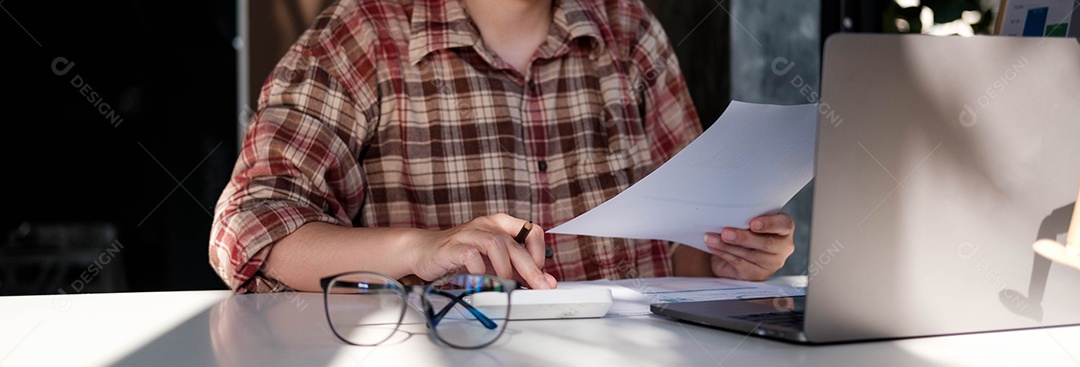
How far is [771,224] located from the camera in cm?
112

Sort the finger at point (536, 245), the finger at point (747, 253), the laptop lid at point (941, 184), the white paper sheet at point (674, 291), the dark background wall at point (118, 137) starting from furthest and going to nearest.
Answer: the dark background wall at point (118, 137) → the finger at point (747, 253) → the finger at point (536, 245) → the white paper sheet at point (674, 291) → the laptop lid at point (941, 184)

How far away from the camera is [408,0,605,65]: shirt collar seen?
1.46m

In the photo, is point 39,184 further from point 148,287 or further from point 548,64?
point 548,64

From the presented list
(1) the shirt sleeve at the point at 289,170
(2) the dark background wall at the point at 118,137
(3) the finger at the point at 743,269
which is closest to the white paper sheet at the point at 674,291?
(3) the finger at the point at 743,269

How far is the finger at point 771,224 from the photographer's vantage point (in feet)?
3.63

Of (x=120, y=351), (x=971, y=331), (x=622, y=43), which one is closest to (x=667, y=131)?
(x=622, y=43)

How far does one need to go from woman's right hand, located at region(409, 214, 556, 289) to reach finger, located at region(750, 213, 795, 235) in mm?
272

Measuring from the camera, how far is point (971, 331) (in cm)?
72

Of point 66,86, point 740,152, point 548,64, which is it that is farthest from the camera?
point 66,86

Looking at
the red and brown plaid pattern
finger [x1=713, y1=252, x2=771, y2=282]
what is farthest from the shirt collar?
finger [x1=713, y1=252, x2=771, y2=282]

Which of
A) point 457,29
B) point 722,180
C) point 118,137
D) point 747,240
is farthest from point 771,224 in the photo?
point 118,137

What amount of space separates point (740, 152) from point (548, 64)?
78 cm

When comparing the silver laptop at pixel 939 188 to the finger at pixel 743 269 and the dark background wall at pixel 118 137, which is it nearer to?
the finger at pixel 743 269

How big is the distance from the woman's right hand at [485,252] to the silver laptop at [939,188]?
10.8 inches
